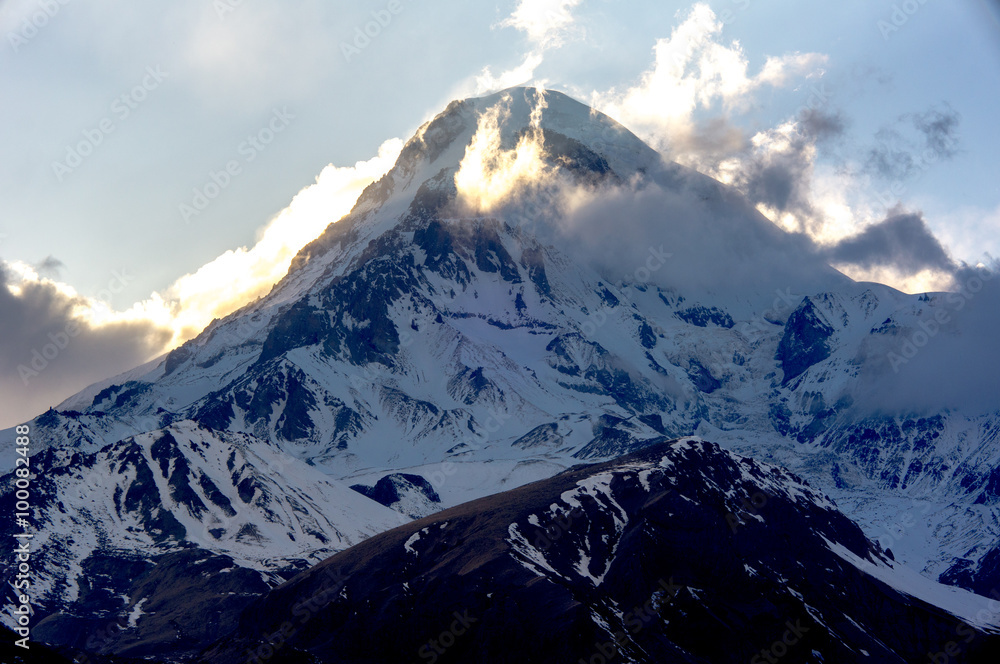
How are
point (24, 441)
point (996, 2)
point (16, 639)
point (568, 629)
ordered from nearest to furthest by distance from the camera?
point (996, 2), point (16, 639), point (24, 441), point (568, 629)

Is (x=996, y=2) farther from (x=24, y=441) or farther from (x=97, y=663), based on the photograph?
(x=97, y=663)

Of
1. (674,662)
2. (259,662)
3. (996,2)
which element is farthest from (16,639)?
(996,2)

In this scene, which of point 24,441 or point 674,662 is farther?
point 674,662

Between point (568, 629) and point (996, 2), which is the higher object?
point (996, 2)

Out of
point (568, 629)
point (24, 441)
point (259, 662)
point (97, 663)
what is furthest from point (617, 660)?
point (24, 441)

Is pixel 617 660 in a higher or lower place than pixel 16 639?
lower

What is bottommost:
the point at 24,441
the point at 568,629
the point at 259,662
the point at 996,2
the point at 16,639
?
the point at 568,629

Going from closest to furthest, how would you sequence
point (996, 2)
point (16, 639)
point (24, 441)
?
point (996, 2) → point (16, 639) → point (24, 441)

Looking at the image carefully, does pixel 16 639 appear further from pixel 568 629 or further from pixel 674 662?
pixel 674 662

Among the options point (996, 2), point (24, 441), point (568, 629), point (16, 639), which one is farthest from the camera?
point (568, 629)
